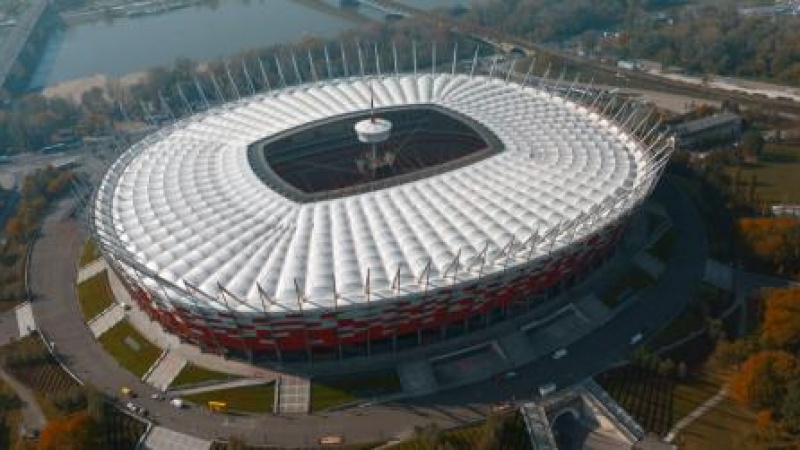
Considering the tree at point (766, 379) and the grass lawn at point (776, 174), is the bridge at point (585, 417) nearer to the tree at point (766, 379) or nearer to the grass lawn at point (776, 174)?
the tree at point (766, 379)

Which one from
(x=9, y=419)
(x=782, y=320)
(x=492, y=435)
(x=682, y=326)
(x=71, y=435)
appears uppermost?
(x=782, y=320)

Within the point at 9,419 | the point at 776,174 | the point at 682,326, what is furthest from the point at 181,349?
the point at 776,174

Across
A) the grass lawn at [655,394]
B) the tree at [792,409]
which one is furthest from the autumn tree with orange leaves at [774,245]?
the tree at [792,409]

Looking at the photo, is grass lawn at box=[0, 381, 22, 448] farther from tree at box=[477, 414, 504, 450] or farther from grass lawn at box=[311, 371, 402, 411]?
tree at box=[477, 414, 504, 450]

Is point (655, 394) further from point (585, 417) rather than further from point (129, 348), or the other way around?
point (129, 348)

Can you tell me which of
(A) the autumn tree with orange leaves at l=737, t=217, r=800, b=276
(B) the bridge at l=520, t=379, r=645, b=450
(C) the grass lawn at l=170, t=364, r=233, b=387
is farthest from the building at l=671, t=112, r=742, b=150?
(C) the grass lawn at l=170, t=364, r=233, b=387

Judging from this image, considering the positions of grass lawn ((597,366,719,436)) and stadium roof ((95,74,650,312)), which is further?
stadium roof ((95,74,650,312))
